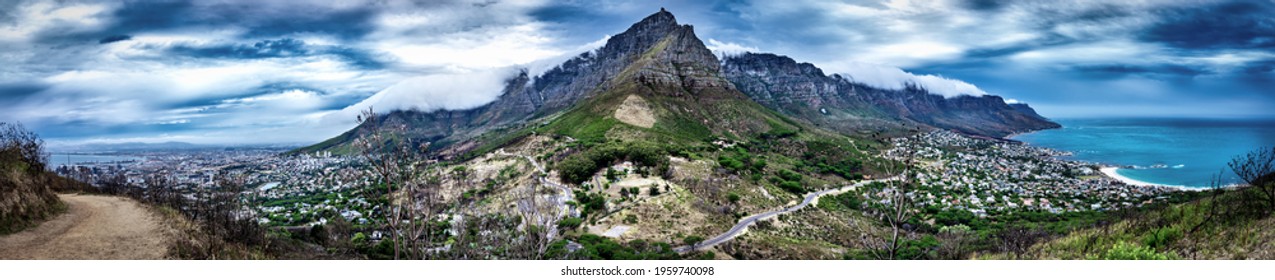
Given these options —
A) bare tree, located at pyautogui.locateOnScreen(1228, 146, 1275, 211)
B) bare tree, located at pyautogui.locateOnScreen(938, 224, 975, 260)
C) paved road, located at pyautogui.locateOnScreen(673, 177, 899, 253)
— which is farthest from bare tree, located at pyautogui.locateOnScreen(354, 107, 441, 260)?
paved road, located at pyautogui.locateOnScreen(673, 177, 899, 253)

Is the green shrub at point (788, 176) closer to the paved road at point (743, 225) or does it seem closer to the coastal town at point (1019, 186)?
the paved road at point (743, 225)

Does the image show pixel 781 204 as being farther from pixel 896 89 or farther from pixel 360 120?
pixel 896 89

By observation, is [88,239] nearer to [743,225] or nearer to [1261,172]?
[1261,172]

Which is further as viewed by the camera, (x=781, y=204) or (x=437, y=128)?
(x=437, y=128)

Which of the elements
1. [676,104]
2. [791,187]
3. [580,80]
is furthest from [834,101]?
[791,187]

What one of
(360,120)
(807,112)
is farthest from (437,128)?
(360,120)
